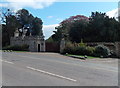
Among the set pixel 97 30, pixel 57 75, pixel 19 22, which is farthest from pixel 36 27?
pixel 57 75

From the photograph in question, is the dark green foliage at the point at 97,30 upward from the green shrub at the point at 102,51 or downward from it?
upward

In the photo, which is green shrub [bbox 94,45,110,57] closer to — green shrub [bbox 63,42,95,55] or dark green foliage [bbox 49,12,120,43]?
green shrub [bbox 63,42,95,55]

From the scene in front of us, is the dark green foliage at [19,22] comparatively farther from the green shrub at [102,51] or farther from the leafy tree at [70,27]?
the green shrub at [102,51]

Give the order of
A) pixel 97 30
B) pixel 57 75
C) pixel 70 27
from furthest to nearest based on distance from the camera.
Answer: pixel 70 27 → pixel 97 30 → pixel 57 75

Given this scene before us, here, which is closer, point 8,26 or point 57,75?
point 57,75

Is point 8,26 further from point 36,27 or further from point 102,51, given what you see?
point 102,51

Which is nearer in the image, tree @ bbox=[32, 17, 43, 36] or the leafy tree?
the leafy tree

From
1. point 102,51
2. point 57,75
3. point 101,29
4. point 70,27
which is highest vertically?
point 70,27

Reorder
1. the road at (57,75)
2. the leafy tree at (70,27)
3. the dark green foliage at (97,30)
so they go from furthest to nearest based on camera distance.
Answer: the leafy tree at (70,27) → the dark green foliage at (97,30) → the road at (57,75)

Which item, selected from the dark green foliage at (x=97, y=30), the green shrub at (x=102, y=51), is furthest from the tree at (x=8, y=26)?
the green shrub at (x=102, y=51)

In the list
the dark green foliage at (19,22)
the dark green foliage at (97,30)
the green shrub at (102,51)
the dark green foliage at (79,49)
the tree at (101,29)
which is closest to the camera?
the green shrub at (102,51)

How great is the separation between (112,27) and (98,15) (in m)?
6.41

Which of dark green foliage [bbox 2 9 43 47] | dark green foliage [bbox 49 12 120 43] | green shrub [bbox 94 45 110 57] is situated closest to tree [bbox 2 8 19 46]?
dark green foliage [bbox 2 9 43 47]

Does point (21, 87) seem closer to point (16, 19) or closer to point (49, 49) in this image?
point (49, 49)
